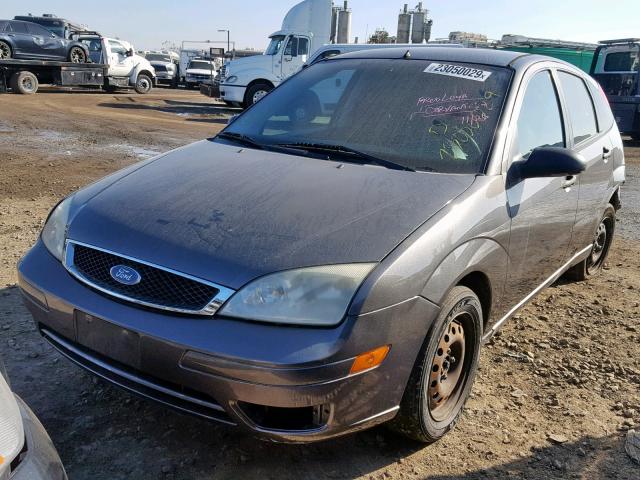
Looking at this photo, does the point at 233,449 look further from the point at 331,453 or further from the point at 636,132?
the point at 636,132

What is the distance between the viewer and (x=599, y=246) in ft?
16.0

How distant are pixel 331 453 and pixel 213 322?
89 centimetres

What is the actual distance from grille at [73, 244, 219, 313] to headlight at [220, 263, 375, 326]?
0.36ft

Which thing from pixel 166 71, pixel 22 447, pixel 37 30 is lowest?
pixel 166 71

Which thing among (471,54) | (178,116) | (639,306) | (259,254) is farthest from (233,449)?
(178,116)

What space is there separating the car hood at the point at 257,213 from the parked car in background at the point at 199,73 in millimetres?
29710

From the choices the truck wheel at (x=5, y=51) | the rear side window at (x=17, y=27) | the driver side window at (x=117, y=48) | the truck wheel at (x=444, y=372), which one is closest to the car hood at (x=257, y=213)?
the truck wheel at (x=444, y=372)

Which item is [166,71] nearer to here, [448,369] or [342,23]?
[342,23]

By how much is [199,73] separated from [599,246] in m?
29.4

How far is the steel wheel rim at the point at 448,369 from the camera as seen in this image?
2480 millimetres

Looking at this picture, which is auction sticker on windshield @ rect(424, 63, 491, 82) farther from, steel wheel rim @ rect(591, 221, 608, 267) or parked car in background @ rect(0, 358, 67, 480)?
parked car in background @ rect(0, 358, 67, 480)

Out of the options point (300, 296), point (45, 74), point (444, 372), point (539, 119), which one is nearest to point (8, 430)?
point (300, 296)

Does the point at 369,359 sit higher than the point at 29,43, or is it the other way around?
the point at 29,43

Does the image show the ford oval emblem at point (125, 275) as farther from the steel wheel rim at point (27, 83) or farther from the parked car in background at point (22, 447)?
the steel wheel rim at point (27, 83)
